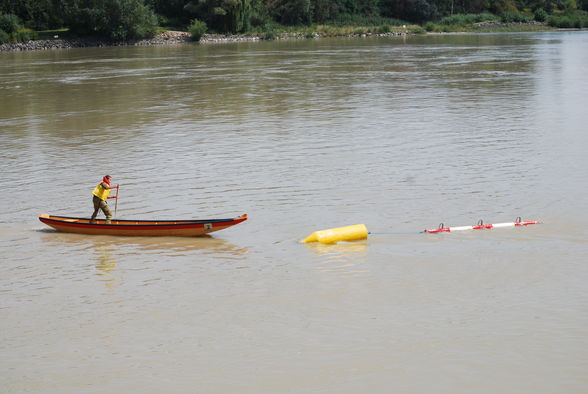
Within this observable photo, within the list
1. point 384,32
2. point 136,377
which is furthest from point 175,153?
point 384,32

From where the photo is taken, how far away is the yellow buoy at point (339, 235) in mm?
16234

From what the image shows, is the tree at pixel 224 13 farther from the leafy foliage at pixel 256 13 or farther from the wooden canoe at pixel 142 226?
the wooden canoe at pixel 142 226

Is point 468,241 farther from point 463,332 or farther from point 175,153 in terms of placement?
point 175,153

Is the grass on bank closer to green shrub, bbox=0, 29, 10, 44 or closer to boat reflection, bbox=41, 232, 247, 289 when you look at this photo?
green shrub, bbox=0, 29, 10, 44

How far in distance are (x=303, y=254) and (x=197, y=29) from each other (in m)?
79.5

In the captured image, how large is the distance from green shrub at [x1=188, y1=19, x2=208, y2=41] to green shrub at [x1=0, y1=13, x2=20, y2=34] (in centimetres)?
1858

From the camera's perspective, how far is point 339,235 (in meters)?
16.3

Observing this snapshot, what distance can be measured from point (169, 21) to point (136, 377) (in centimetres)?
9171

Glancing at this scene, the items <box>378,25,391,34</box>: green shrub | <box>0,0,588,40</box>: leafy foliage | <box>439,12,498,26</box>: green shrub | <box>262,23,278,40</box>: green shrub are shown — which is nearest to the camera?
<box>0,0,588,40</box>: leafy foliage

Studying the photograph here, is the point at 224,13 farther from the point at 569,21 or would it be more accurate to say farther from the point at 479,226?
the point at 479,226

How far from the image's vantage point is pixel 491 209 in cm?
1841

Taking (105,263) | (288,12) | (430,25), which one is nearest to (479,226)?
(105,263)

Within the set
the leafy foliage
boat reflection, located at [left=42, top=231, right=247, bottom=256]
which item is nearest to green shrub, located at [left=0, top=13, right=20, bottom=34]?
the leafy foliage

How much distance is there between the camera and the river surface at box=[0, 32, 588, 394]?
1123cm
